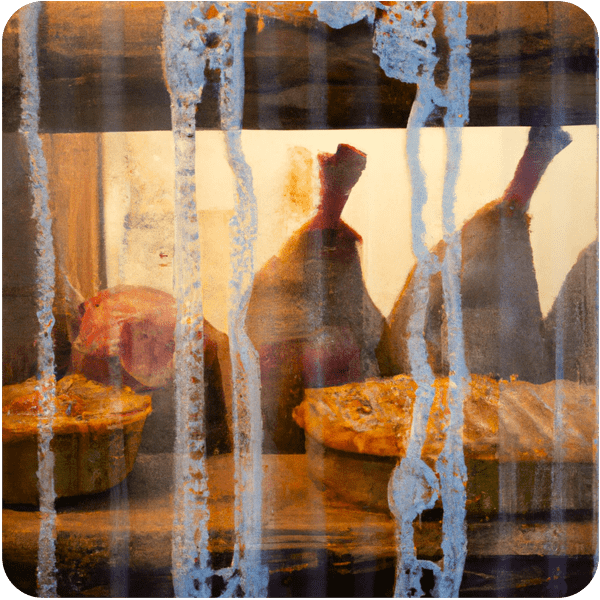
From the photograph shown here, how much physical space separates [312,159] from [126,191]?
20.2 inches

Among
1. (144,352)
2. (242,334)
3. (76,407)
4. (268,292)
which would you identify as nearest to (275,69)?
(268,292)

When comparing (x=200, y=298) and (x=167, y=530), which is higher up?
(x=200, y=298)

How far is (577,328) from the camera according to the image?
126cm

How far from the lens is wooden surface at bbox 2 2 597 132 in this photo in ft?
4.05

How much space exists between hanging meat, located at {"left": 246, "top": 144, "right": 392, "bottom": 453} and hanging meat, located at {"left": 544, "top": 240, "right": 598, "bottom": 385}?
1.63ft

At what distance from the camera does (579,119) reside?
4.14 feet

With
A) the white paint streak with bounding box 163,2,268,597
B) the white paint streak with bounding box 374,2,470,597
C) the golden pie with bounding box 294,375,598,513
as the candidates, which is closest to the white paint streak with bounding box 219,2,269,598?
the white paint streak with bounding box 163,2,268,597

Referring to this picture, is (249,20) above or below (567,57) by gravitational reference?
above

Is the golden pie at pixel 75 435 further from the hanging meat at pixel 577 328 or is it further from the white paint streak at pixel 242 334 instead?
the hanging meat at pixel 577 328

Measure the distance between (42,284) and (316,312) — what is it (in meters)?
0.75

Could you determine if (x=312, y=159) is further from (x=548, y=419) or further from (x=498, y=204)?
(x=548, y=419)

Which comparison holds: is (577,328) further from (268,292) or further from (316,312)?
(268,292)

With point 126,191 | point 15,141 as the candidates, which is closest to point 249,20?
point 126,191

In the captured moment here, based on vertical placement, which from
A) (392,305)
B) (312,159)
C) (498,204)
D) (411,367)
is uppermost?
(312,159)
